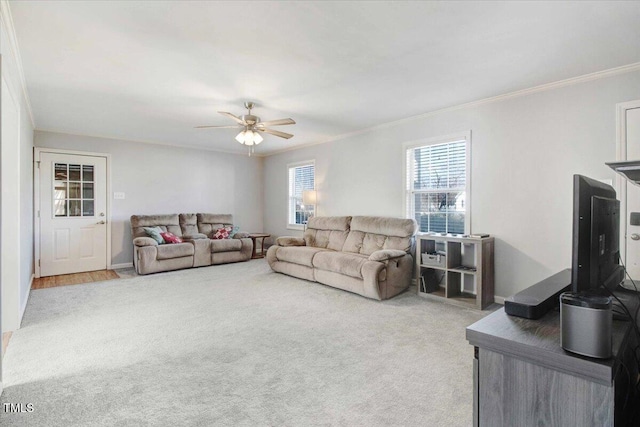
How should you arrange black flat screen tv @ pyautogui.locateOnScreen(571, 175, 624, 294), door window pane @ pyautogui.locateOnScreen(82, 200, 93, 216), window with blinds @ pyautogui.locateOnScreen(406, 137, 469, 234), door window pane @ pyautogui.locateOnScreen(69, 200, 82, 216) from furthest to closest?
door window pane @ pyautogui.locateOnScreen(82, 200, 93, 216), door window pane @ pyautogui.locateOnScreen(69, 200, 82, 216), window with blinds @ pyautogui.locateOnScreen(406, 137, 469, 234), black flat screen tv @ pyautogui.locateOnScreen(571, 175, 624, 294)

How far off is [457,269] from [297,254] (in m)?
2.29

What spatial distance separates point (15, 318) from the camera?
3039 millimetres

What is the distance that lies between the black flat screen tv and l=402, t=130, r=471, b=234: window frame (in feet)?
9.42

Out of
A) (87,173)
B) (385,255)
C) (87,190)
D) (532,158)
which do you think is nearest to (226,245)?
(87,190)

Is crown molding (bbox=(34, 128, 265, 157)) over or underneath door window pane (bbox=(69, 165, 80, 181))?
over

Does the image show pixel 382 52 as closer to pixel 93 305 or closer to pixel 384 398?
pixel 384 398

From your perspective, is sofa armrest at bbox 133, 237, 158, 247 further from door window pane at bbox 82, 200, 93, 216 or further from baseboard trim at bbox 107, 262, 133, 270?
door window pane at bbox 82, 200, 93, 216

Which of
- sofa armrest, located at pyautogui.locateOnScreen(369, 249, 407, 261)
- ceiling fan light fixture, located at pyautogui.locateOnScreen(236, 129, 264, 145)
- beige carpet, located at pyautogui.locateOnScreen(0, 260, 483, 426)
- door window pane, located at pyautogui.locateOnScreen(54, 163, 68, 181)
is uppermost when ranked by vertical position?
ceiling fan light fixture, located at pyautogui.locateOnScreen(236, 129, 264, 145)

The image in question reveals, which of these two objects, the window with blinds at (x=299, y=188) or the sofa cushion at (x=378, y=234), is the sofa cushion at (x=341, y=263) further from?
the window with blinds at (x=299, y=188)

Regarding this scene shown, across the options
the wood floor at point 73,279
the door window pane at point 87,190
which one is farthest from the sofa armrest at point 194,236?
the door window pane at point 87,190

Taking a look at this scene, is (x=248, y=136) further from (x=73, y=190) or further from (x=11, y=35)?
(x=73, y=190)

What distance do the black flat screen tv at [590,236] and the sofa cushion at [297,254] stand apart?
12.3ft

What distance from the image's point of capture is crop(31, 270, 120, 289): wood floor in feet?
15.8

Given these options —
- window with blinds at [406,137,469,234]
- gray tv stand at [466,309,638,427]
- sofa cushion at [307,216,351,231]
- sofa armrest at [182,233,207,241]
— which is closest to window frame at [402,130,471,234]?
window with blinds at [406,137,469,234]
